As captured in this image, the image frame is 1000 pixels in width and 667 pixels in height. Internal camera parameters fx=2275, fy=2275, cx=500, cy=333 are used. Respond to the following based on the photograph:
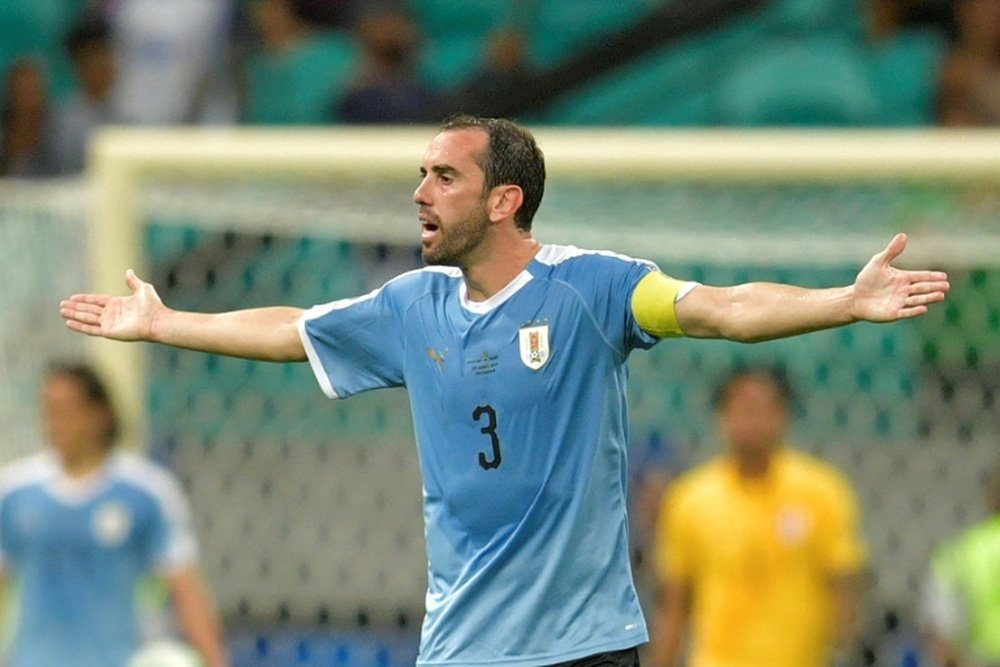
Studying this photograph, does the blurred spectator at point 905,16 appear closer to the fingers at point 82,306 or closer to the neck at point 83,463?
the neck at point 83,463

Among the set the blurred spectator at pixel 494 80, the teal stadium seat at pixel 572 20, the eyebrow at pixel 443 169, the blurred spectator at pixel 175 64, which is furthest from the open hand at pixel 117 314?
the teal stadium seat at pixel 572 20

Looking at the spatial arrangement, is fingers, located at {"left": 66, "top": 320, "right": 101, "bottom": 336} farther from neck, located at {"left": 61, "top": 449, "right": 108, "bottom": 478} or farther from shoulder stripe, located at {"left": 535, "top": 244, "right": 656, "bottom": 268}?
neck, located at {"left": 61, "top": 449, "right": 108, "bottom": 478}

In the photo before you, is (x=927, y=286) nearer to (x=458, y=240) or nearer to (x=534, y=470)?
(x=534, y=470)

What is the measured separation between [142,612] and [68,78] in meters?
5.12

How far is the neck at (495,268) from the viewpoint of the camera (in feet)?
17.5

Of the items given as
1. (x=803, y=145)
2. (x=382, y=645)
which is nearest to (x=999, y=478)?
(x=803, y=145)

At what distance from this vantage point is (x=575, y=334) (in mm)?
5219

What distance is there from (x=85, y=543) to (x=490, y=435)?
3988mm

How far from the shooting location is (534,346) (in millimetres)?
5211

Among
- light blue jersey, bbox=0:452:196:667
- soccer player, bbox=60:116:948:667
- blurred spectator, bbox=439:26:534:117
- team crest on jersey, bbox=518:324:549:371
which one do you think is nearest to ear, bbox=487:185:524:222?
soccer player, bbox=60:116:948:667

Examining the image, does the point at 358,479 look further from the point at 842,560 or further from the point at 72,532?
the point at 842,560

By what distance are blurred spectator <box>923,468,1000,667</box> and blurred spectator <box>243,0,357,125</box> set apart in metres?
5.20

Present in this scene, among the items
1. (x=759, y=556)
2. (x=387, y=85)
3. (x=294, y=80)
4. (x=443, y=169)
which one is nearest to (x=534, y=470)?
(x=443, y=169)

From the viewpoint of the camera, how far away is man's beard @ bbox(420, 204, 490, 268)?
527cm
